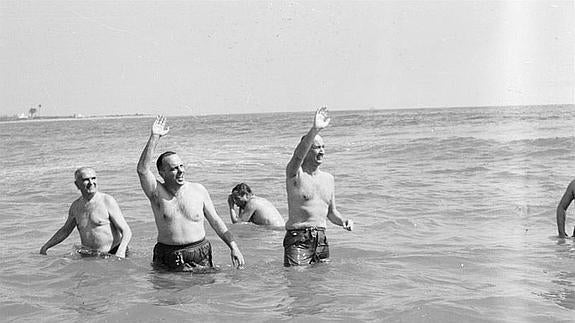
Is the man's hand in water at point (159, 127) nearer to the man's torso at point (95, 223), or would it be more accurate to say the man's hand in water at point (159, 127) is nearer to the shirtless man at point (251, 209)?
the man's torso at point (95, 223)

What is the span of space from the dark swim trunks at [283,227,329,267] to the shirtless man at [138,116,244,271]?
558 mm

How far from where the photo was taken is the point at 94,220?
291 inches

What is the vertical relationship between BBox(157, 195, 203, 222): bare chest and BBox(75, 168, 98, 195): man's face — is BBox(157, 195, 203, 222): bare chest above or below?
below

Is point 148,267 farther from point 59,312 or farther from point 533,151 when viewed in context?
point 533,151

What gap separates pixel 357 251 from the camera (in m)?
8.21

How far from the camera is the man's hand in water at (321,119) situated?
5.76 m

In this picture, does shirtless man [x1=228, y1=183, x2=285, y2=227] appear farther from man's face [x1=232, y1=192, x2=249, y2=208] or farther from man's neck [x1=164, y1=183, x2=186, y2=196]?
man's neck [x1=164, y1=183, x2=186, y2=196]

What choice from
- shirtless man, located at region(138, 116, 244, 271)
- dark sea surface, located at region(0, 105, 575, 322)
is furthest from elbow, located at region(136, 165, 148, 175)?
dark sea surface, located at region(0, 105, 575, 322)

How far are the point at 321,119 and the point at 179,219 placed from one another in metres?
1.66

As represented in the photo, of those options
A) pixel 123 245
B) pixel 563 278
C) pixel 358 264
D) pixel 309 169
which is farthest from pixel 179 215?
pixel 563 278

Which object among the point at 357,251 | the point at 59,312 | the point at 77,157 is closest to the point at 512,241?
the point at 357,251

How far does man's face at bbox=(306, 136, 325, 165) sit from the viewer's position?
20.9ft

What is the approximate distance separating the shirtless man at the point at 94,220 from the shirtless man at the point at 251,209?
2835 mm

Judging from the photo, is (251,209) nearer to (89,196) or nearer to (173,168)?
(89,196)
